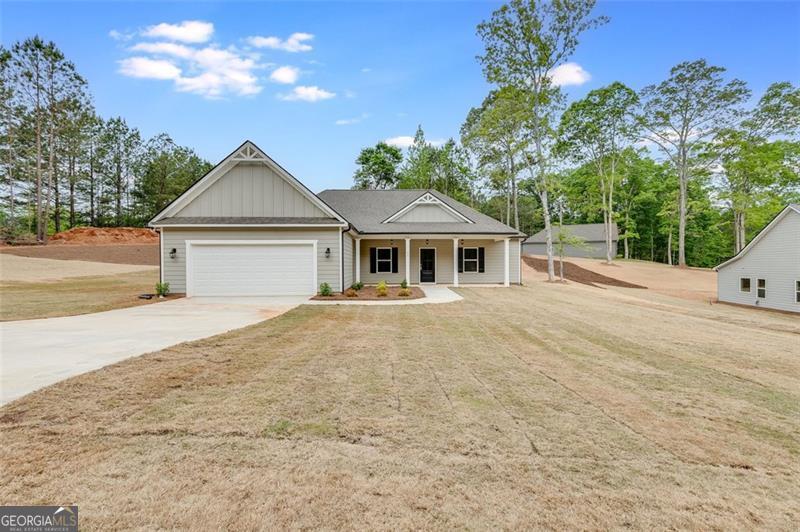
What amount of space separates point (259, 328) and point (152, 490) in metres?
5.60

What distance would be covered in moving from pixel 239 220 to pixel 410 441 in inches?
501

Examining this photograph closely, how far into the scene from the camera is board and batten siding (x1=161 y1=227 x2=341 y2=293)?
13.6 m

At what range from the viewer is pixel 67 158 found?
A: 3288cm

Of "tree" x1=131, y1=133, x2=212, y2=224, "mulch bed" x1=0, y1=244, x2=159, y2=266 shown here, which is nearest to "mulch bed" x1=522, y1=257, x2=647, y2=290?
"mulch bed" x1=0, y1=244, x2=159, y2=266

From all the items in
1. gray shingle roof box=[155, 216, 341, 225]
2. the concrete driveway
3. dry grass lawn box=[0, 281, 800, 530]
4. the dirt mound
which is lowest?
dry grass lawn box=[0, 281, 800, 530]

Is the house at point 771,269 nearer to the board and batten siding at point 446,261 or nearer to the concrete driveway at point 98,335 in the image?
the board and batten siding at point 446,261

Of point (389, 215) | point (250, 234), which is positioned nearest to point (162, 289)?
point (250, 234)

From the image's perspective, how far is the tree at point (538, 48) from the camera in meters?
19.2

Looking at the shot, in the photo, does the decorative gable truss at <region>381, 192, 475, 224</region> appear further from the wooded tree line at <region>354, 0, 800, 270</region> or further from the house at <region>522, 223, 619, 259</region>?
the house at <region>522, 223, 619, 259</region>

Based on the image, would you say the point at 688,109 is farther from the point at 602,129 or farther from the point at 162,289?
the point at 162,289

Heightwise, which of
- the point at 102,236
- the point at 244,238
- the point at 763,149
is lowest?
the point at 244,238

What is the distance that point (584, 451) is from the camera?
2.88 metres

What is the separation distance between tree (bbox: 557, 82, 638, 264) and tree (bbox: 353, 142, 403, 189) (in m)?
17.0

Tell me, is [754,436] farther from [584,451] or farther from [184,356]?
[184,356]
